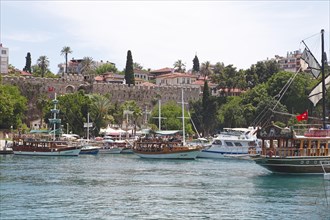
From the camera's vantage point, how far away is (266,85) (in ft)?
362

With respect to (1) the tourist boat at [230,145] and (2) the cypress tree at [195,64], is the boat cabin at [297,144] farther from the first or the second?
(2) the cypress tree at [195,64]

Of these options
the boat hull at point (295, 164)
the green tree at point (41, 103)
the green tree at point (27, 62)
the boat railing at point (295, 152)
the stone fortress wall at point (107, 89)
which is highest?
the green tree at point (27, 62)

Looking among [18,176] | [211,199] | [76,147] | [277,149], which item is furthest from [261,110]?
[211,199]

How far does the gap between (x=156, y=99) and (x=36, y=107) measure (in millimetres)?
23361

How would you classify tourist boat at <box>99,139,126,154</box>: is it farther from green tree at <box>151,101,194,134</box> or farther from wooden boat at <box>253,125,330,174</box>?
wooden boat at <box>253,125,330,174</box>

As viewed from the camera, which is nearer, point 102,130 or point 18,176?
point 18,176

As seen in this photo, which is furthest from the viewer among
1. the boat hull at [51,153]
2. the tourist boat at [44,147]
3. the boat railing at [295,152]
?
the tourist boat at [44,147]

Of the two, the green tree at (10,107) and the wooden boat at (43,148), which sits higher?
the green tree at (10,107)

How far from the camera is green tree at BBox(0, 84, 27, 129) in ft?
305

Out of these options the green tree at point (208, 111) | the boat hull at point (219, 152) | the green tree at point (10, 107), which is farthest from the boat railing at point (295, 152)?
the green tree at point (208, 111)

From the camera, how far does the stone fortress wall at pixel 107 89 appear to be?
113 meters

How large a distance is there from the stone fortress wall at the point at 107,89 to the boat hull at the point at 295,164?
230ft

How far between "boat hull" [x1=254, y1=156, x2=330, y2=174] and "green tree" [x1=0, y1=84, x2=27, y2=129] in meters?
52.0

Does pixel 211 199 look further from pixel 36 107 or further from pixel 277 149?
pixel 36 107
